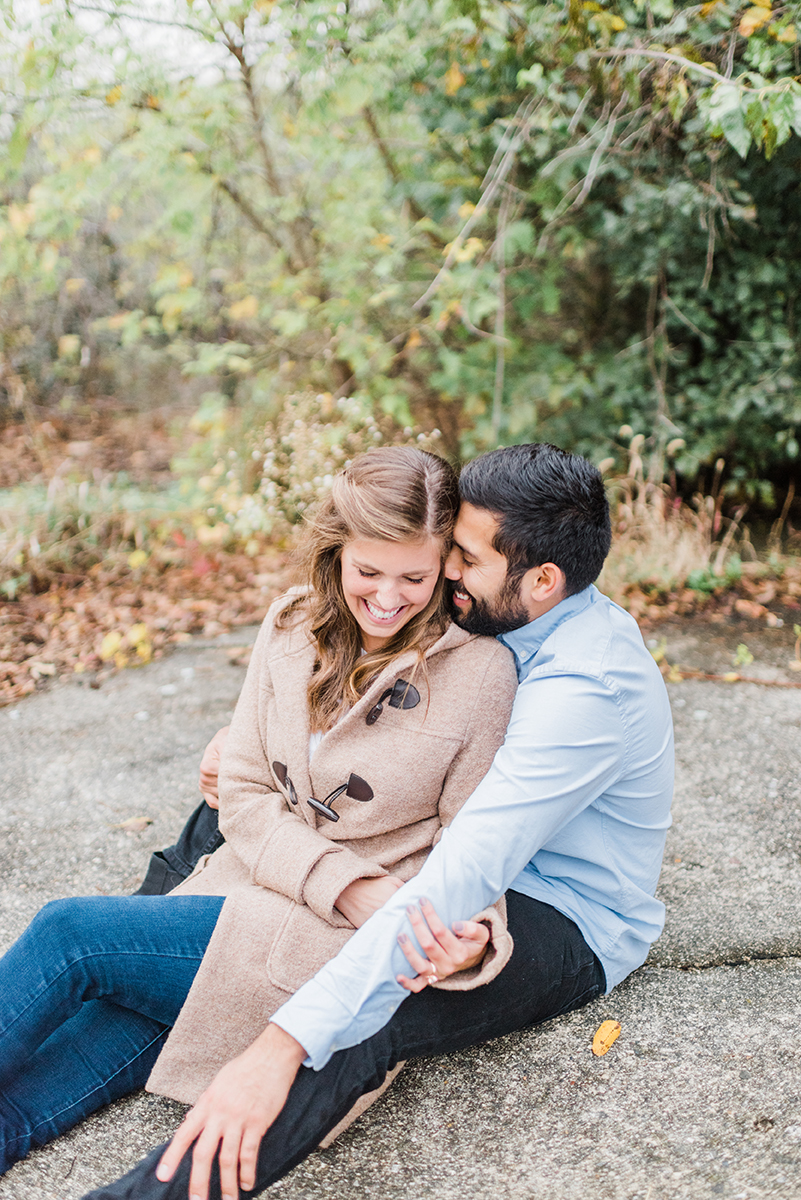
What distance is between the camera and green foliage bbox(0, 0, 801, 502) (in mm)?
4035

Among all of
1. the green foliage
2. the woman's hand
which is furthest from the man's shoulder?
the green foliage

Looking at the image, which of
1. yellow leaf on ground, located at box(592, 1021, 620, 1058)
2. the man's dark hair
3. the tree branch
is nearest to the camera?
the man's dark hair

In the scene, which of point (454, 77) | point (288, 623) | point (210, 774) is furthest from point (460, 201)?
point (210, 774)

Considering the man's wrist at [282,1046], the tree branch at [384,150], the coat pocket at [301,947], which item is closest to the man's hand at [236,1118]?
the man's wrist at [282,1046]

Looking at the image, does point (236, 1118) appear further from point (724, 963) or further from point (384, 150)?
point (384, 150)

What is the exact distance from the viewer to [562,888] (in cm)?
189

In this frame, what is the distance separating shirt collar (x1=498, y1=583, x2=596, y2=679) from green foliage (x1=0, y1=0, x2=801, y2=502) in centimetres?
269

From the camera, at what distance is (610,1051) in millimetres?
1932

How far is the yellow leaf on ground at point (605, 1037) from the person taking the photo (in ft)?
6.33

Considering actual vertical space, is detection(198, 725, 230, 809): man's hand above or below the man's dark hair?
below

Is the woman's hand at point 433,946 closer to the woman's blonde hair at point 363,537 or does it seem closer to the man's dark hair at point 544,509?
the woman's blonde hair at point 363,537

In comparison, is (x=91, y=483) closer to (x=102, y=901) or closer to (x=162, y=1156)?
Answer: (x=102, y=901)

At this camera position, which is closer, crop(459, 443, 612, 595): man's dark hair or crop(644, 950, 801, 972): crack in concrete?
crop(459, 443, 612, 595): man's dark hair

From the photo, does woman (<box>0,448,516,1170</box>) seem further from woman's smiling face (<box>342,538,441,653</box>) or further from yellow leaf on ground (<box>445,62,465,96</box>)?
yellow leaf on ground (<box>445,62,465,96</box>)
